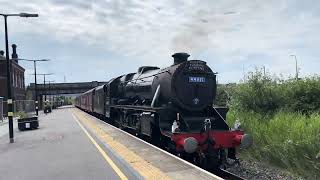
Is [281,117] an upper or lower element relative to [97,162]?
upper

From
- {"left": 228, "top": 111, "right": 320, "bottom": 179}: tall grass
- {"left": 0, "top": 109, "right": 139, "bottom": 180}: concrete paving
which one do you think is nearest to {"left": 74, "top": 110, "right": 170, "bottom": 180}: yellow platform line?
{"left": 0, "top": 109, "right": 139, "bottom": 180}: concrete paving

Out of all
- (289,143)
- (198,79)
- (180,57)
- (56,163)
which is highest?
(180,57)

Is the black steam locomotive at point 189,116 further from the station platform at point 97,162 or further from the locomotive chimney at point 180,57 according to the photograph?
the station platform at point 97,162

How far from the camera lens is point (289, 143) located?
1272 centimetres

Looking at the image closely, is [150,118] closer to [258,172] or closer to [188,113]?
[188,113]

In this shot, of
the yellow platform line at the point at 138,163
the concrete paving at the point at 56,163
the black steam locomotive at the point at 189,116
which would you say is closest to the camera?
the yellow platform line at the point at 138,163

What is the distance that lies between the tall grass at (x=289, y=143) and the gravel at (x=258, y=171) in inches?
9.1

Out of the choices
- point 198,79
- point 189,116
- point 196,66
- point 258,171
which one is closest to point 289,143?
point 258,171

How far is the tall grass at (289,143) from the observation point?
11852mm

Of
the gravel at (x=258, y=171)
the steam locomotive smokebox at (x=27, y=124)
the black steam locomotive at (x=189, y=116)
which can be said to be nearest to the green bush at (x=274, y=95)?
the black steam locomotive at (x=189, y=116)

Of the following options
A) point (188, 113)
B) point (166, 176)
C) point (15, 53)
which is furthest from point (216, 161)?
point (15, 53)

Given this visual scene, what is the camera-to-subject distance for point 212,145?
1295 cm

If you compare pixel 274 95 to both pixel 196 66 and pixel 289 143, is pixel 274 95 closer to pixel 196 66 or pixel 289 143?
pixel 196 66

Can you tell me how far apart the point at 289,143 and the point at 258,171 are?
3.81 ft
